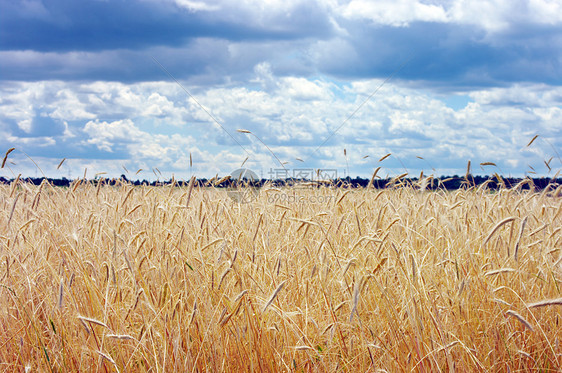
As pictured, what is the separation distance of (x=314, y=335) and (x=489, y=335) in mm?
1184

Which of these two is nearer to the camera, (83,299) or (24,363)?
(24,363)

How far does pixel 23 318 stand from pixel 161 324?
1.26m

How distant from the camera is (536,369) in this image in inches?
102

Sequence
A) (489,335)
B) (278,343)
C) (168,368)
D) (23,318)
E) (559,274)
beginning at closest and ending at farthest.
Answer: (168,368), (278,343), (489,335), (23,318), (559,274)

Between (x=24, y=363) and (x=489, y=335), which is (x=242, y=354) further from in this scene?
(x=489, y=335)

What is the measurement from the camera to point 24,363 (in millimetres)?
2602

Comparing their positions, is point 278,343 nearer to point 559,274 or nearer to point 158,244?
point 158,244

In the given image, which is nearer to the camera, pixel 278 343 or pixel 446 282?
pixel 278 343

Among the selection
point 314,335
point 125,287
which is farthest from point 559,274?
point 125,287

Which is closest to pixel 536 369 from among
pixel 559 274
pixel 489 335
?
pixel 489 335

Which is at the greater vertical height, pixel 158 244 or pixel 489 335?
pixel 158 244

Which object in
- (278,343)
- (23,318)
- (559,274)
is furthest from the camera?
(559,274)

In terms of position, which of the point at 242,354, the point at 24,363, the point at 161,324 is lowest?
the point at 24,363

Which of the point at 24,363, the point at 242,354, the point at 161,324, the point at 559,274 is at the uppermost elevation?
the point at 559,274
